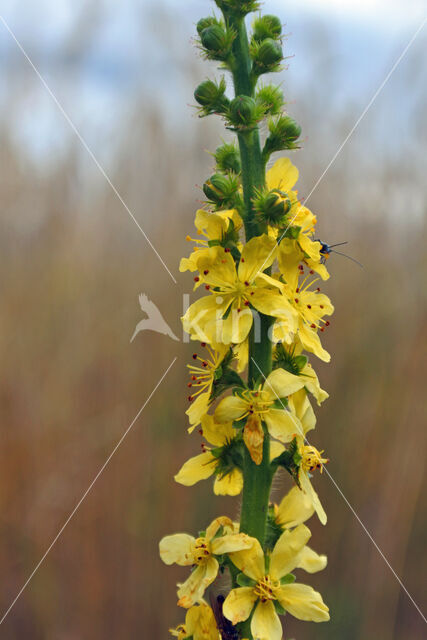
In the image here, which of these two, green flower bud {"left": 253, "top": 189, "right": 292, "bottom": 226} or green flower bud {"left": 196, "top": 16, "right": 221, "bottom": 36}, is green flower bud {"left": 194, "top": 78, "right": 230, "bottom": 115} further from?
green flower bud {"left": 253, "top": 189, "right": 292, "bottom": 226}

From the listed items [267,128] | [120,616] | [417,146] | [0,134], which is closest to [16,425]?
[120,616]

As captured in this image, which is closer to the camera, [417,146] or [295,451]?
[295,451]

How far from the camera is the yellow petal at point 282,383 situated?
1284 millimetres

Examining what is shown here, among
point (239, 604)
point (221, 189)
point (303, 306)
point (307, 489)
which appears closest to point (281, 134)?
point (221, 189)

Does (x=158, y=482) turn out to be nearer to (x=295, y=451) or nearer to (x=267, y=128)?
(x=295, y=451)

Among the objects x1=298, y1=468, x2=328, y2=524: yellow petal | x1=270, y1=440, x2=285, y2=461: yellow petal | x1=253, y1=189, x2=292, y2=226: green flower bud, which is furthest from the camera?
x1=270, y1=440, x2=285, y2=461: yellow petal

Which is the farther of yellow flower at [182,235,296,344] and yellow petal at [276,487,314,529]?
yellow petal at [276,487,314,529]

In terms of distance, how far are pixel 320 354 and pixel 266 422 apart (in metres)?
0.22

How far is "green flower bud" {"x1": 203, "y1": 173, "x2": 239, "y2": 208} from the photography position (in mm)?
1337

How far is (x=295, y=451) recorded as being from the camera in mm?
1332

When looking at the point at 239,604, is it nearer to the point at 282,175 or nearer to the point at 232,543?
the point at 232,543

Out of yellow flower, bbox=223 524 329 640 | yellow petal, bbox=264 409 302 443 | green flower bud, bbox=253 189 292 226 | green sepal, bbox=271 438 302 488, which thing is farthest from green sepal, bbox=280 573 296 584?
green flower bud, bbox=253 189 292 226

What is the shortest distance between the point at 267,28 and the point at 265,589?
1311mm

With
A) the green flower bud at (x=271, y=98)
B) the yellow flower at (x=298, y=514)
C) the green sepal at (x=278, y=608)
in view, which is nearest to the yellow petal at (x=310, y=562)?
the yellow flower at (x=298, y=514)
